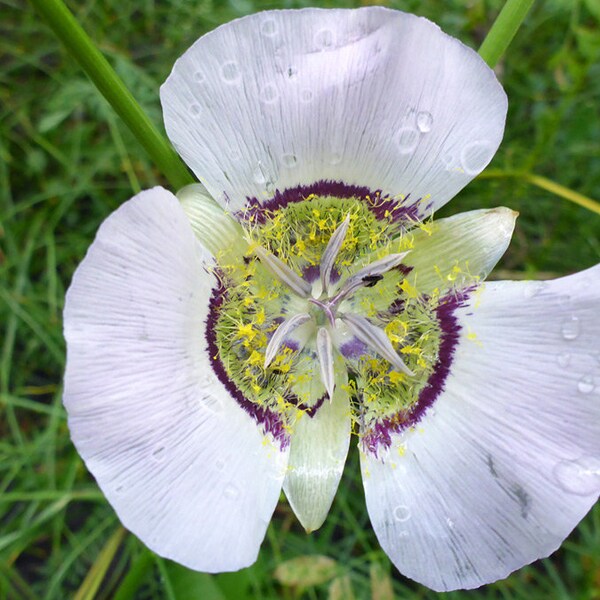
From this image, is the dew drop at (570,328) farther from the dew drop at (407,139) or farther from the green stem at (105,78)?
the green stem at (105,78)

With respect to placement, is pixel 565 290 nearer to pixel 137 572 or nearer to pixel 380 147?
pixel 380 147

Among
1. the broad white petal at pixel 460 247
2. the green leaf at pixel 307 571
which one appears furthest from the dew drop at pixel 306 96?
the green leaf at pixel 307 571

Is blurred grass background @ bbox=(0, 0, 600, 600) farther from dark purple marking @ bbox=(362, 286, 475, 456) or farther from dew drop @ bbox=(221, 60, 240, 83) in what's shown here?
dew drop @ bbox=(221, 60, 240, 83)

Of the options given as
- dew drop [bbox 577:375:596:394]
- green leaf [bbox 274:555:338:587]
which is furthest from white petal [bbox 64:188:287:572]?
green leaf [bbox 274:555:338:587]

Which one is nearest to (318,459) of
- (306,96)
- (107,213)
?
(306,96)

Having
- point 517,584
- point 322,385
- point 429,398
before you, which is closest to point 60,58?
point 322,385
